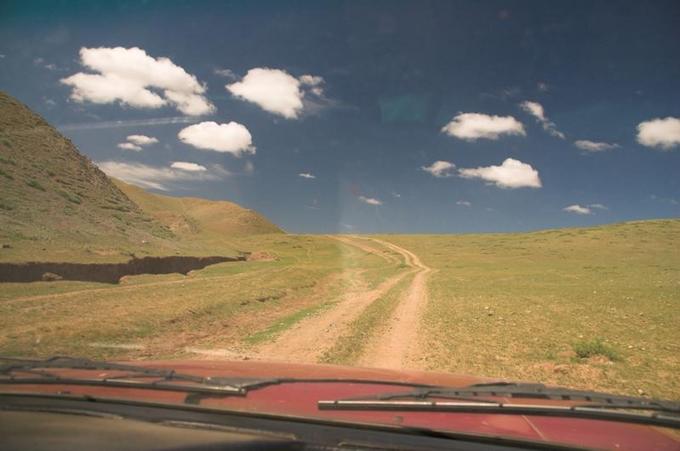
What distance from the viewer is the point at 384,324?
16.6 meters

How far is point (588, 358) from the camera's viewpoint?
39.2 feet

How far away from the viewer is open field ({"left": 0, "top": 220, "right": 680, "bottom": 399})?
11.3 metres

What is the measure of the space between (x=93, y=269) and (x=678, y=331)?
26.4 metres

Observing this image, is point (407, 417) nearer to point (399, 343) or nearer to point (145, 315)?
point (399, 343)

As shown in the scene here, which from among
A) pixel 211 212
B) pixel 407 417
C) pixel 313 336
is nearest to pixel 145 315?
pixel 313 336

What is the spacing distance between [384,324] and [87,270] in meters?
17.7

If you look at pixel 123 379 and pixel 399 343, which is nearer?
pixel 123 379

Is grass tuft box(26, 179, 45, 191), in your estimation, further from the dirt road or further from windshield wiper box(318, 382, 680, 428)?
windshield wiper box(318, 382, 680, 428)

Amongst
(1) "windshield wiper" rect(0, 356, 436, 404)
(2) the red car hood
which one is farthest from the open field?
(2) the red car hood

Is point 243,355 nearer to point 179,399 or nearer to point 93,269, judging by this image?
point 179,399

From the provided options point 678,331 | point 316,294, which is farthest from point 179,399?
point 316,294

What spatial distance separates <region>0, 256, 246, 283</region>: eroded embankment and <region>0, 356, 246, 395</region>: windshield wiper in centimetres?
2180

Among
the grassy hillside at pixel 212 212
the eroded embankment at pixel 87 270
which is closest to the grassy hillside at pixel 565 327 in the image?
the eroded embankment at pixel 87 270

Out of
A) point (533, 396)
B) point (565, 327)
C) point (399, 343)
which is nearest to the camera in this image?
point (533, 396)
